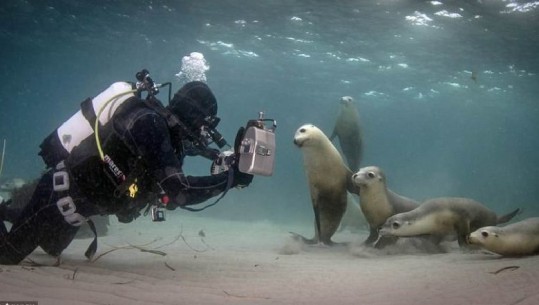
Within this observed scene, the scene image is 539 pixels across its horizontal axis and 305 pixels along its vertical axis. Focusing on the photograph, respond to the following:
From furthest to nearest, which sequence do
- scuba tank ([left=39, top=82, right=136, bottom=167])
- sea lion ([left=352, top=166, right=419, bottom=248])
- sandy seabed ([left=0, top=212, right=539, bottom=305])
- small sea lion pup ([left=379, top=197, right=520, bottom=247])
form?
1. sea lion ([left=352, top=166, right=419, bottom=248])
2. small sea lion pup ([left=379, top=197, right=520, bottom=247])
3. scuba tank ([left=39, top=82, right=136, bottom=167])
4. sandy seabed ([left=0, top=212, right=539, bottom=305])

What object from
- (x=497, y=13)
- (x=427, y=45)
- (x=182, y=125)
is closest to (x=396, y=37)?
(x=427, y=45)

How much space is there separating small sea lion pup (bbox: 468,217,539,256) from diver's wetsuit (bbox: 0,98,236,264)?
10.5 ft

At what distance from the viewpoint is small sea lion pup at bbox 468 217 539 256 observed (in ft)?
15.5

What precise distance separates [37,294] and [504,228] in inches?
203

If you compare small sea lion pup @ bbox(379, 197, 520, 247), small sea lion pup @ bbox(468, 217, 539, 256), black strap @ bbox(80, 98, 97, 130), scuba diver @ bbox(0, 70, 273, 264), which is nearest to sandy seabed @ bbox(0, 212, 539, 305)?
small sea lion pup @ bbox(468, 217, 539, 256)

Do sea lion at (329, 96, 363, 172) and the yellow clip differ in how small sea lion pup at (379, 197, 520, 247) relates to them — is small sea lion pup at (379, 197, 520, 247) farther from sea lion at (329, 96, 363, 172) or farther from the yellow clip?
sea lion at (329, 96, 363, 172)

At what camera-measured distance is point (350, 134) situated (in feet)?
44.8

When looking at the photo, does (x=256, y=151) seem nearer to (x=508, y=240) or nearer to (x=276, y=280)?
(x=276, y=280)

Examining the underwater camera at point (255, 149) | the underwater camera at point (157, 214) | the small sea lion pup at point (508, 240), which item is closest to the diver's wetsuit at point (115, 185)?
the underwater camera at point (157, 214)

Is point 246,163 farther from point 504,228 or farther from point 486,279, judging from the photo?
point 504,228

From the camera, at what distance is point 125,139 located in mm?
4379

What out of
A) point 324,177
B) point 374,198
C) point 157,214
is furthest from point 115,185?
point 374,198

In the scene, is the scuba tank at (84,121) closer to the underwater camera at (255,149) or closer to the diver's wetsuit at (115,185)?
the diver's wetsuit at (115,185)

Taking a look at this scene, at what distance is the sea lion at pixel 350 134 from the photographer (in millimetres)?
13273
